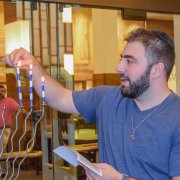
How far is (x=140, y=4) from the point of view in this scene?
2252 millimetres

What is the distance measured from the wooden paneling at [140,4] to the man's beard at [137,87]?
705 mm

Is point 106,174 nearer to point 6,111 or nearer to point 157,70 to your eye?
point 157,70

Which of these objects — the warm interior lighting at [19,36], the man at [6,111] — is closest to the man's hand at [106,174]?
the warm interior lighting at [19,36]

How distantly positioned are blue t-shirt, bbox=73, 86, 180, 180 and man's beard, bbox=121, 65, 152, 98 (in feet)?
0.28

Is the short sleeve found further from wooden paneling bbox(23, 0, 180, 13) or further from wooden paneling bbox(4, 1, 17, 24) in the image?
wooden paneling bbox(4, 1, 17, 24)

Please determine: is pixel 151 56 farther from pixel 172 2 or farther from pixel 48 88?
pixel 172 2

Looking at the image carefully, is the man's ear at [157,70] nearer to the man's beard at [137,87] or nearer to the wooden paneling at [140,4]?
the man's beard at [137,87]

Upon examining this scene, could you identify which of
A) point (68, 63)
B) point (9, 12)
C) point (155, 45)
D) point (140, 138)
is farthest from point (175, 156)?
point (9, 12)

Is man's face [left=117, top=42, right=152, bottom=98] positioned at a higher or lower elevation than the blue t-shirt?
higher

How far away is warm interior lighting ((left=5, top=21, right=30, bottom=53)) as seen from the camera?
2.66 m

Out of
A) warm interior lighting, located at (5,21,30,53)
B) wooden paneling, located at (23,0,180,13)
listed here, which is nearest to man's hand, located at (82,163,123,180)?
wooden paneling, located at (23,0,180,13)

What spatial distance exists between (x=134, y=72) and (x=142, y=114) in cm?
15

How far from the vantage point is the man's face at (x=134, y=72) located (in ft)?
4.76

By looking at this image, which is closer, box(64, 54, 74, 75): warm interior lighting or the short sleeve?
the short sleeve
